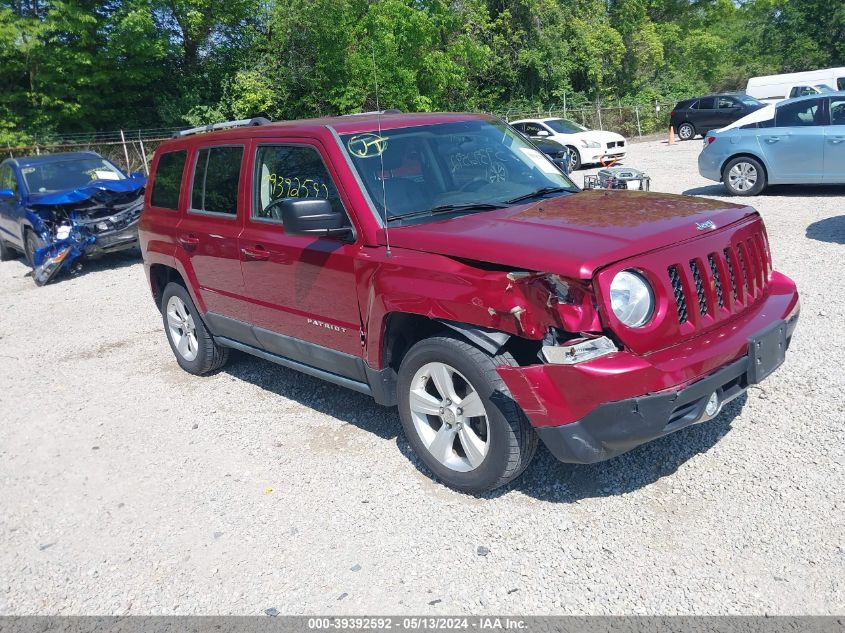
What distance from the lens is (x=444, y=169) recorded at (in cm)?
452

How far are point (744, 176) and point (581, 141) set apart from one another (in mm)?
9811

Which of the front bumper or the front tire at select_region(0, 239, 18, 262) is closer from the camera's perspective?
the front bumper

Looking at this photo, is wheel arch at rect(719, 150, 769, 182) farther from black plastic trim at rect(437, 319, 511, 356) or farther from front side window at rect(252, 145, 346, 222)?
black plastic trim at rect(437, 319, 511, 356)

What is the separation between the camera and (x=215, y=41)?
2878 centimetres

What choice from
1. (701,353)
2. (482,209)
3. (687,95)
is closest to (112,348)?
(482,209)

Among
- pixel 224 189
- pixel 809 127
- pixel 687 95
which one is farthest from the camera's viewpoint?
pixel 687 95

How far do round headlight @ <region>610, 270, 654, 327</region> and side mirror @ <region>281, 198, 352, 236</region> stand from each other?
5.20 feet

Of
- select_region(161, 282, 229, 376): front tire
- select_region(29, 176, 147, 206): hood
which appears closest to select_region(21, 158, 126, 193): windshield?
select_region(29, 176, 147, 206): hood

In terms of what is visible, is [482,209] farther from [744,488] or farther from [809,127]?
[809,127]

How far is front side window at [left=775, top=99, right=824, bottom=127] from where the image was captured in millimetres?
10828

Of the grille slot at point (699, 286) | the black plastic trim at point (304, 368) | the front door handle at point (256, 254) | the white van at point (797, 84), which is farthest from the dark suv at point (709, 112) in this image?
the grille slot at point (699, 286)

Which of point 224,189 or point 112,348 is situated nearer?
point 224,189

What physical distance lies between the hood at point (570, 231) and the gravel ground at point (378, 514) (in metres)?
1.28

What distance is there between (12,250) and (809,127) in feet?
46.7
